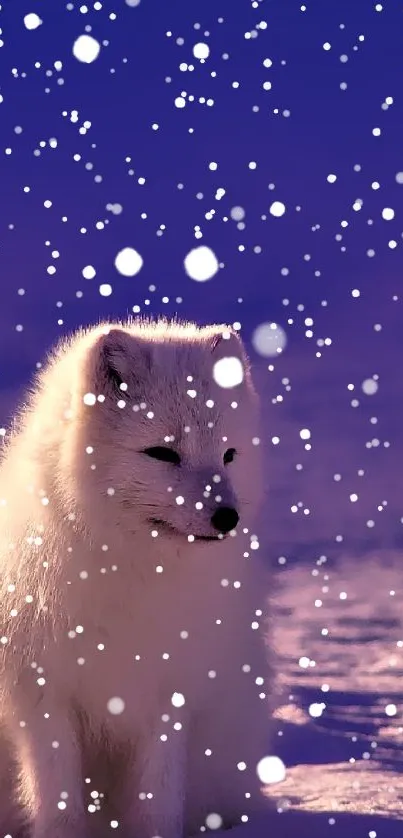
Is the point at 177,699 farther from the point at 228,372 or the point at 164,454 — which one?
the point at 228,372

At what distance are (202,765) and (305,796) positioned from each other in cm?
64

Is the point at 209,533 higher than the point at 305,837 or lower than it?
higher

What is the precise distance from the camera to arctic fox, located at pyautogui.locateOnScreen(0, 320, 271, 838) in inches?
147

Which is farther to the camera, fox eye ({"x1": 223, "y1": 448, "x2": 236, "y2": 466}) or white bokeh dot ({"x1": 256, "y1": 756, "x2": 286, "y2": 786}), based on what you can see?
white bokeh dot ({"x1": 256, "y1": 756, "x2": 286, "y2": 786})

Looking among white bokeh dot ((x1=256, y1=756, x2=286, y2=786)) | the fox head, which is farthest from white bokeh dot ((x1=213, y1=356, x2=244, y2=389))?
white bokeh dot ((x1=256, y1=756, x2=286, y2=786))

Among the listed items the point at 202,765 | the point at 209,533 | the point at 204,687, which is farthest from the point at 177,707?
the point at 209,533

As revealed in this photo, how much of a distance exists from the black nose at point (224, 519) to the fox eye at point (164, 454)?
12.2 inches

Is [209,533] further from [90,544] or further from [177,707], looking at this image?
[177,707]

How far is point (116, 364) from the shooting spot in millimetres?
3881

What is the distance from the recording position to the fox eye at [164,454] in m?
3.77

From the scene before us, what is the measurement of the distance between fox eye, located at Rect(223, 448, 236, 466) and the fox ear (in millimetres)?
429

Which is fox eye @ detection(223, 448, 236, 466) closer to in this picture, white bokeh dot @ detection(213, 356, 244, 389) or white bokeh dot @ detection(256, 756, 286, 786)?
white bokeh dot @ detection(213, 356, 244, 389)

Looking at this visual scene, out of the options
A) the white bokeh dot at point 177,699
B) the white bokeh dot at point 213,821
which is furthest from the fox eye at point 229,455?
the white bokeh dot at point 213,821

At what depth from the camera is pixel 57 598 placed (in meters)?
3.83
